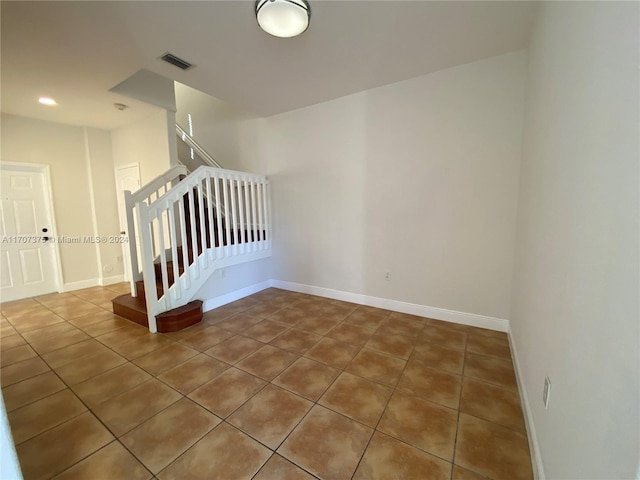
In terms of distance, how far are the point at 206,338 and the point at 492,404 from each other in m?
2.50

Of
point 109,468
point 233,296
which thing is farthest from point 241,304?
point 109,468

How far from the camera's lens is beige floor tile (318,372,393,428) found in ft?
5.15

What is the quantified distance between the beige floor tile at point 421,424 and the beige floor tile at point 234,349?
1.31 meters

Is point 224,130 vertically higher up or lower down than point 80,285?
Answer: higher up

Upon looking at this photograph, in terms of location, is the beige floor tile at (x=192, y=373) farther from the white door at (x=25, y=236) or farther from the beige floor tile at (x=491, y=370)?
the white door at (x=25, y=236)

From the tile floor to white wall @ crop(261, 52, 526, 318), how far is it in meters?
0.59

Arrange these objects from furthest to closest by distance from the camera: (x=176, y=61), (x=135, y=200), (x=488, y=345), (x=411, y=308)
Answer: (x=135, y=200)
(x=411, y=308)
(x=176, y=61)
(x=488, y=345)

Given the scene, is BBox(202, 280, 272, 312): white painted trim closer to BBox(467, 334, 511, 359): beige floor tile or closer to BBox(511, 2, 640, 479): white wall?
BBox(467, 334, 511, 359): beige floor tile

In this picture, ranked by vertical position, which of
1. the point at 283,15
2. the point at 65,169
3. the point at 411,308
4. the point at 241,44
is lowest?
the point at 411,308

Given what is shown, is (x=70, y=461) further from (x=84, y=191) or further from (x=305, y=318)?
(x=84, y=191)

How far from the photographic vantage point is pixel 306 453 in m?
1.32

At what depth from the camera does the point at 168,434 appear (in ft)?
4.72

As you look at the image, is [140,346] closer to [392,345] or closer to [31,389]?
[31,389]

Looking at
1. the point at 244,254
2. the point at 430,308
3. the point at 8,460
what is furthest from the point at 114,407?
the point at 430,308
